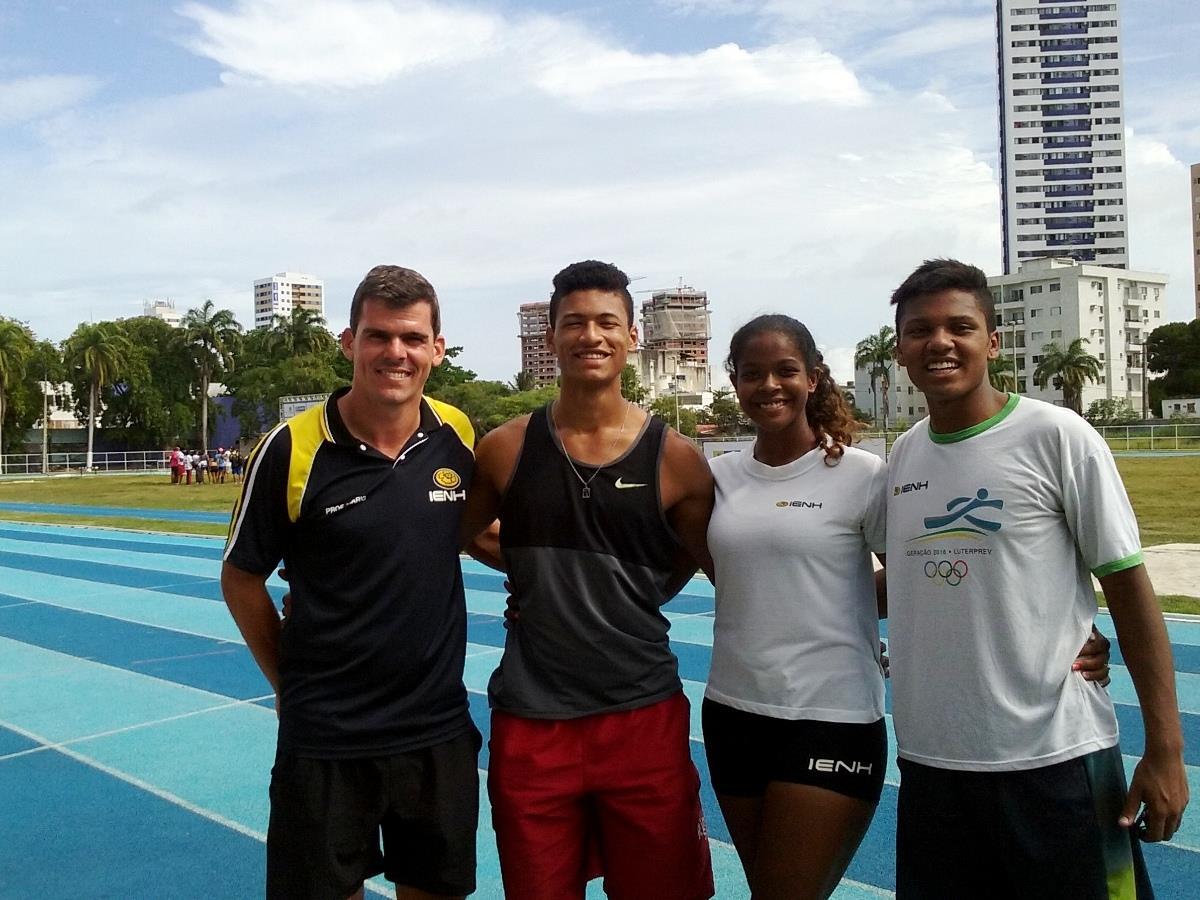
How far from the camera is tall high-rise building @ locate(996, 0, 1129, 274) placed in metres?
113

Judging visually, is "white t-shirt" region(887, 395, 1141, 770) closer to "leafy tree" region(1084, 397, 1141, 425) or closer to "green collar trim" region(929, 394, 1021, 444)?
"green collar trim" region(929, 394, 1021, 444)

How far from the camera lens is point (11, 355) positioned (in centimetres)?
5834

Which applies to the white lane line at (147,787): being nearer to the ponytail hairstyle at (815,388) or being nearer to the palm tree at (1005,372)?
the ponytail hairstyle at (815,388)

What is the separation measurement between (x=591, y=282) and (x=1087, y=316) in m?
88.7

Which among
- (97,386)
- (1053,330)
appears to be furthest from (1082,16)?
(97,386)

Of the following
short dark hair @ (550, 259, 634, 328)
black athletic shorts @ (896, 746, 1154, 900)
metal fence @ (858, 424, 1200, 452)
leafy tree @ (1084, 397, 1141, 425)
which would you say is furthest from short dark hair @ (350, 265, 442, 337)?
leafy tree @ (1084, 397, 1141, 425)

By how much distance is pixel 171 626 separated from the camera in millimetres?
9656

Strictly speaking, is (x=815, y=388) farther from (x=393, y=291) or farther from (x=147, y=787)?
(x=147, y=787)

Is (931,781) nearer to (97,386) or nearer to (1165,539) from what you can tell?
(1165,539)

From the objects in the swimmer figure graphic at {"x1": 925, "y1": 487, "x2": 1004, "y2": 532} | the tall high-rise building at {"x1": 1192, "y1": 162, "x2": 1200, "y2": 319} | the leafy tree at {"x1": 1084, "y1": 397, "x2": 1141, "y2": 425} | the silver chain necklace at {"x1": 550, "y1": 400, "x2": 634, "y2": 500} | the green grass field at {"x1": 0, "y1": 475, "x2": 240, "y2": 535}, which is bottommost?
the green grass field at {"x1": 0, "y1": 475, "x2": 240, "y2": 535}

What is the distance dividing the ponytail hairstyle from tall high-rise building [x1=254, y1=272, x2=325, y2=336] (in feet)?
618

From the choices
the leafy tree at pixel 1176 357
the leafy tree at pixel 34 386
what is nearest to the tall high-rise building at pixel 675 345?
the leafy tree at pixel 1176 357

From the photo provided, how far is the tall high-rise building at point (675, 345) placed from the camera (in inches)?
3930

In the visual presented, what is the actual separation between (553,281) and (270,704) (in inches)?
179
